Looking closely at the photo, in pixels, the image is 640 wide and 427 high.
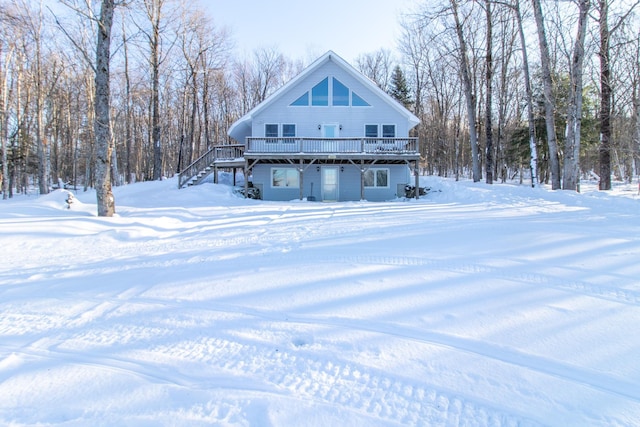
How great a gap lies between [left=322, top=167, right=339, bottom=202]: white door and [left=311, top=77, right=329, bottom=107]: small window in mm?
3678

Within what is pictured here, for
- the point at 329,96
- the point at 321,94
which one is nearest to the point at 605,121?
the point at 329,96

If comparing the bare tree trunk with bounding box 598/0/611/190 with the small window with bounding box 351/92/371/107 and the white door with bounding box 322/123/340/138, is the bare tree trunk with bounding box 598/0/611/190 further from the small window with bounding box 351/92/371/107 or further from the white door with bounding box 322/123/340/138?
the white door with bounding box 322/123/340/138

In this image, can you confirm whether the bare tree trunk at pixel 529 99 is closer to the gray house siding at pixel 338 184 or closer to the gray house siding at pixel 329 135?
the gray house siding at pixel 329 135

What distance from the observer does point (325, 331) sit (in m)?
3.11

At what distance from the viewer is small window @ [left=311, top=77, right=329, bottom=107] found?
60.2ft

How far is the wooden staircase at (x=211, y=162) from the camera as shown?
1830cm

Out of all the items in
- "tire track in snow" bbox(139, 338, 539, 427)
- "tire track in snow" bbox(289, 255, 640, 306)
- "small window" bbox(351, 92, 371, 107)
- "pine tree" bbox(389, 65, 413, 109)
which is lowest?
"tire track in snow" bbox(139, 338, 539, 427)

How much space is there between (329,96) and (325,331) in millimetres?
17050

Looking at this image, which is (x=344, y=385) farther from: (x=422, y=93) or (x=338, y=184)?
(x=422, y=93)

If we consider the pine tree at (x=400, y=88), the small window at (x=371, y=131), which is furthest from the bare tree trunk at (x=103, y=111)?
the pine tree at (x=400, y=88)

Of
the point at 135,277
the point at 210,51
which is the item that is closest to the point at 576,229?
the point at 135,277

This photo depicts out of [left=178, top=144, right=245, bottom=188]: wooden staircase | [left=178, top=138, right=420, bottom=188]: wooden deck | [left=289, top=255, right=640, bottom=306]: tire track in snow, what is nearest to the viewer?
[left=289, top=255, right=640, bottom=306]: tire track in snow

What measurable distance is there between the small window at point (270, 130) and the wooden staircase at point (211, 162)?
62.7 inches

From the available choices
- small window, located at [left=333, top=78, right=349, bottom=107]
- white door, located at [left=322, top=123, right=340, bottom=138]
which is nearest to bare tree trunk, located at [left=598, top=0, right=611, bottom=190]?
small window, located at [left=333, top=78, right=349, bottom=107]
